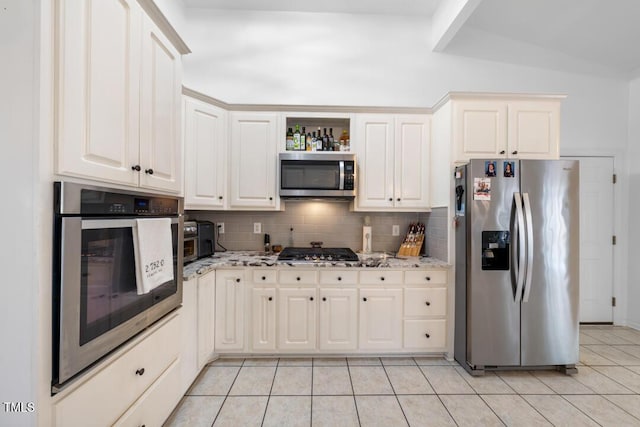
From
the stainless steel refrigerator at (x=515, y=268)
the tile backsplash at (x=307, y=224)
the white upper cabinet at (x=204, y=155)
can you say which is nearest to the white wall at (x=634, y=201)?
the stainless steel refrigerator at (x=515, y=268)

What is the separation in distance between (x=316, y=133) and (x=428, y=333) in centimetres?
230

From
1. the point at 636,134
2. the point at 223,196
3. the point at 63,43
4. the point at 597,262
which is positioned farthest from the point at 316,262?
the point at 636,134

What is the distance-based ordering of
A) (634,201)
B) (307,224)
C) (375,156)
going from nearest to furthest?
(375,156), (307,224), (634,201)

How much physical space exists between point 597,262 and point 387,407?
3332 mm

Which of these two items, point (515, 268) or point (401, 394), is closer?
point (401, 394)

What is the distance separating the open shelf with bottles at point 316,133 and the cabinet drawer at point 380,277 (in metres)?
1.27

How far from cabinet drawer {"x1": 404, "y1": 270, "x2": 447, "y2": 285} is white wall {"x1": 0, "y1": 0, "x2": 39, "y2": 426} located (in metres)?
2.35

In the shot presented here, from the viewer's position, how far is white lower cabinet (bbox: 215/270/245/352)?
2412 millimetres

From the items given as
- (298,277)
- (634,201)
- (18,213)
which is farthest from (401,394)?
(634,201)

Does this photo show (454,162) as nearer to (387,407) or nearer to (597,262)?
(387,407)

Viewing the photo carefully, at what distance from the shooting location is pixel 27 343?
32.9 inches

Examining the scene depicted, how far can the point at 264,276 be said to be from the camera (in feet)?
7.98

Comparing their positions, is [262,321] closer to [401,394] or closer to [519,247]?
[401,394]

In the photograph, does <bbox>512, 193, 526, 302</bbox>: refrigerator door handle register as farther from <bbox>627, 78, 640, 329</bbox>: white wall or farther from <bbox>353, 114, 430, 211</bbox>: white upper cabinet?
<bbox>627, 78, 640, 329</bbox>: white wall
